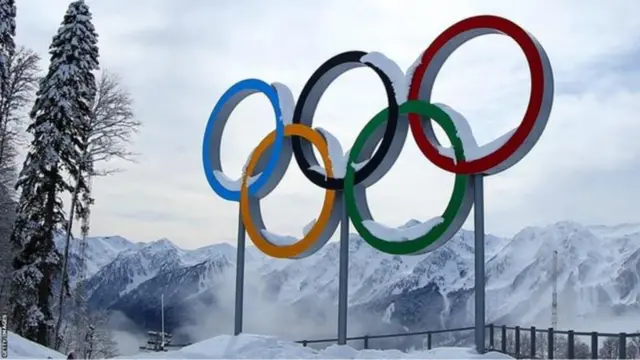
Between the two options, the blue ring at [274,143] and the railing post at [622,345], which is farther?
the blue ring at [274,143]

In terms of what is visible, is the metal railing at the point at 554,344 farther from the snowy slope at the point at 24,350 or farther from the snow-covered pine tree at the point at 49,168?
the snow-covered pine tree at the point at 49,168

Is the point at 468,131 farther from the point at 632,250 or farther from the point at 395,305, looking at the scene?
the point at 395,305

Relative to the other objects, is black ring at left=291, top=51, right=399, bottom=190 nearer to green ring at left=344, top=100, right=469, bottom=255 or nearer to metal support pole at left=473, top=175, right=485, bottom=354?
green ring at left=344, top=100, right=469, bottom=255

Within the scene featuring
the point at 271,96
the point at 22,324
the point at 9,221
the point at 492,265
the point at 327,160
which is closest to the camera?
the point at 327,160

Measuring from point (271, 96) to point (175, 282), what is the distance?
3905 inches

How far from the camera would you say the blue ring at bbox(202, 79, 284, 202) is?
570 inches

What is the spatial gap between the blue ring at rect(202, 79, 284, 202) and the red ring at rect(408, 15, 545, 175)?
3153 millimetres

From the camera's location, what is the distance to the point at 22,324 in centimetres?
2267

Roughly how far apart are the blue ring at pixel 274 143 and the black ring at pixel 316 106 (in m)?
0.39

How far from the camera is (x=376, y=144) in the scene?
514 inches

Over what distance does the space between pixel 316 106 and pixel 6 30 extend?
12.7 metres

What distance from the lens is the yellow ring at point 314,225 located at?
1341cm

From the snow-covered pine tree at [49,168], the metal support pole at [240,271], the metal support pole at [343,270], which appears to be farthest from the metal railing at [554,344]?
the snow-covered pine tree at [49,168]

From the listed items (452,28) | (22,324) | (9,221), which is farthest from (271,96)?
(9,221)
